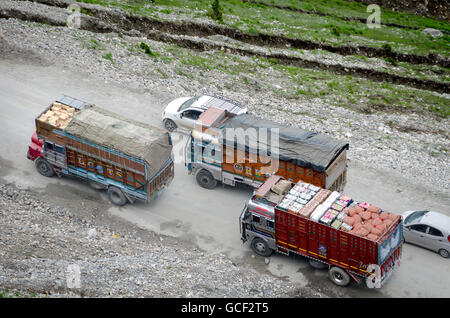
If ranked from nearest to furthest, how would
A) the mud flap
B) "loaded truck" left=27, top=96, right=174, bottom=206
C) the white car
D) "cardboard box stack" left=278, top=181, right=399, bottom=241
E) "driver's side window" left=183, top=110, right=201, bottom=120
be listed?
"cardboard box stack" left=278, top=181, right=399, bottom=241, the mud flap, "loaded truck" left=27, top=96, right=174, bottom=206, the white car, "driver's side window" left=183, top=110, right=201, bottom=120

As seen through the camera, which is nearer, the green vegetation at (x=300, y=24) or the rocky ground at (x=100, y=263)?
the rocky ground at (x=100, y=263)

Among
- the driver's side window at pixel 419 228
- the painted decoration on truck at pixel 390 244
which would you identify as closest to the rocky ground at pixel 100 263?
the painted decoration on truck at pixel 390 244

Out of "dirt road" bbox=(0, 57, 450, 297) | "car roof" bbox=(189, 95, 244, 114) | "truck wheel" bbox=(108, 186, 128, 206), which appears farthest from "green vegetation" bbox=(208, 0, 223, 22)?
"truck wheel" bbox=(108, 186, 128, 206)

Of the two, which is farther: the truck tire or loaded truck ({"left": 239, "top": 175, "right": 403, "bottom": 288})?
the truck tire

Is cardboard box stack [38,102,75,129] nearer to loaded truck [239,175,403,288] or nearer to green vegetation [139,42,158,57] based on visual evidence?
loaded truck [239,175,403,288]

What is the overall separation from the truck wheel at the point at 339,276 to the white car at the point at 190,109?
32.1 ft

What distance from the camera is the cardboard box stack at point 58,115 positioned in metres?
23.3

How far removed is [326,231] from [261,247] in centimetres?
320

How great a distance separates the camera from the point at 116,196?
23.6 metres

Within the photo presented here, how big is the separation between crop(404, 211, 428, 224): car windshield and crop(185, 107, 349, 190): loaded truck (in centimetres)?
313

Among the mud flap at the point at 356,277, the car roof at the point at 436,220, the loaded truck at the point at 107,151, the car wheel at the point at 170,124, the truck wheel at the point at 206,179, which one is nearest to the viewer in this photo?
the mud flap at the point at 356,277

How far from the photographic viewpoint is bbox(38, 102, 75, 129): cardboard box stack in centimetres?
2333

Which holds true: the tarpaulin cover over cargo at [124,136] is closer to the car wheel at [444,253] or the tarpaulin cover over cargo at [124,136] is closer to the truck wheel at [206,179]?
the truck wheel at [206,179]

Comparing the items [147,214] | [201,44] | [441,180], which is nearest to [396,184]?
[441,180]
